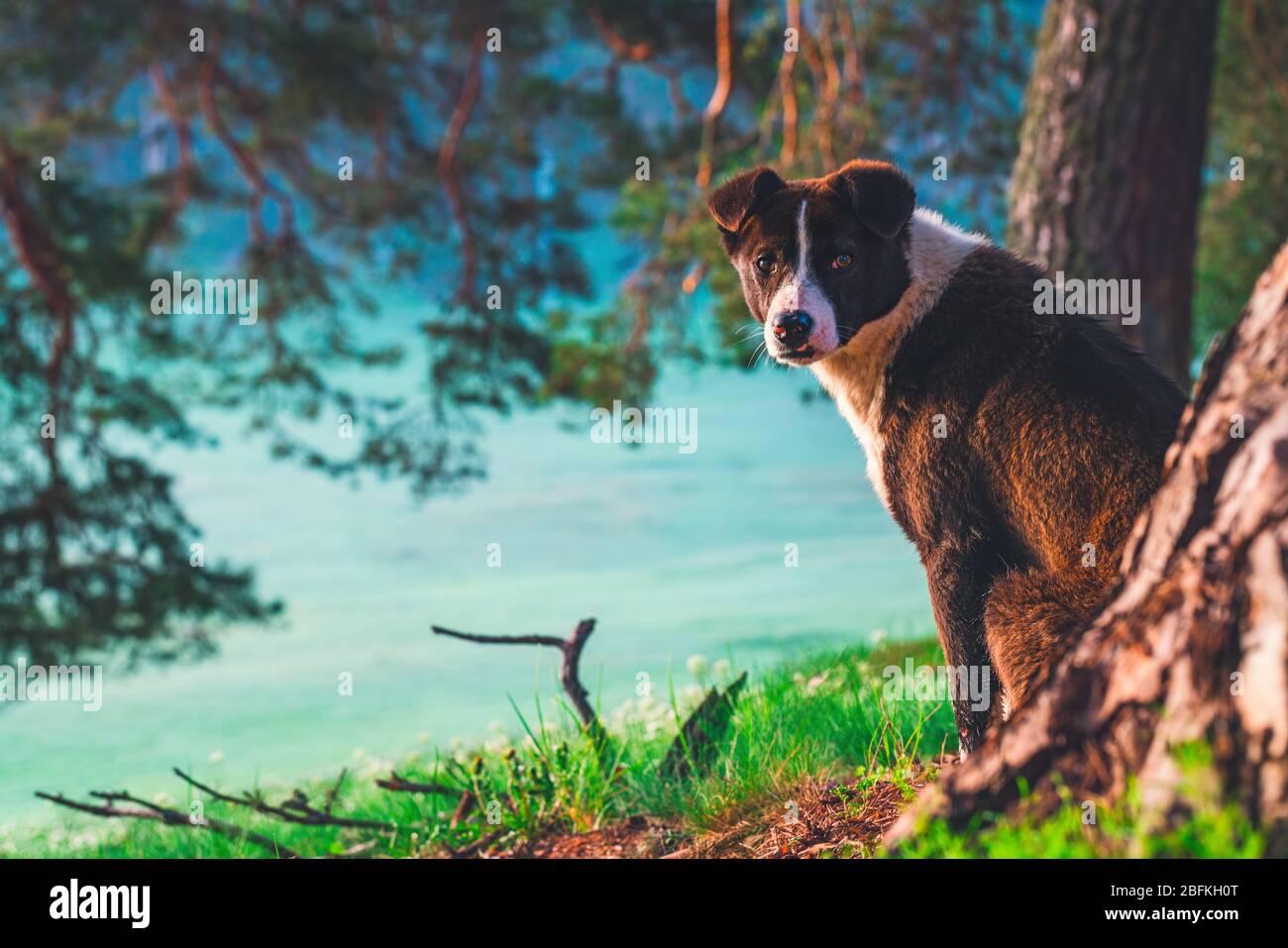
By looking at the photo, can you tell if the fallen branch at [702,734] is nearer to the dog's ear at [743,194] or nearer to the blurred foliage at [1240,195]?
the dog's ear at [743,194]

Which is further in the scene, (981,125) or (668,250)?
(981,125)

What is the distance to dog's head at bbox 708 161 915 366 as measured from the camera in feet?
13.5

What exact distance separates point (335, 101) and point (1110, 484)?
12.6 m

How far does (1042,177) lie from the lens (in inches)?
289

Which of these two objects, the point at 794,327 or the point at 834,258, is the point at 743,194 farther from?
the point at 794,327

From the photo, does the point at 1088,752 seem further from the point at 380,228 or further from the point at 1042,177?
the point at 380,228

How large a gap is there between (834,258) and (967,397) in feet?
2.23

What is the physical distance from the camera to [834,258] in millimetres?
4234

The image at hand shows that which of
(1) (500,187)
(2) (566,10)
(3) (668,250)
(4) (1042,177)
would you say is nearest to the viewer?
(4) (1042,177)

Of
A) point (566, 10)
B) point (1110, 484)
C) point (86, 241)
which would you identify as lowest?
point (1110, 484)

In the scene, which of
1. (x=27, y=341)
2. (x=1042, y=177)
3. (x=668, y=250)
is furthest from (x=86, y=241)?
(x=1042, y=177)

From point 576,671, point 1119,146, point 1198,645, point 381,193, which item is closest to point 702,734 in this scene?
point 576,671

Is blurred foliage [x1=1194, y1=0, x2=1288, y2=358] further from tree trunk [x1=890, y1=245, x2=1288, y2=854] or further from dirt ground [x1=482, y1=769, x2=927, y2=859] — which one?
tree trunk [x1=890, y1=245, x2=1288, y2=854]
